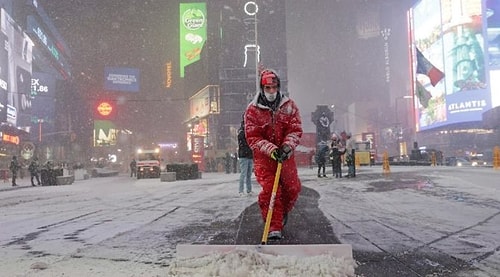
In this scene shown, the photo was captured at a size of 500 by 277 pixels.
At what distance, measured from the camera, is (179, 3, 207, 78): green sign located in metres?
81.0

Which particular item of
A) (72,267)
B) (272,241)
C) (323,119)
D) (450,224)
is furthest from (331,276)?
(323,119)

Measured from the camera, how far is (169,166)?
19734 mm

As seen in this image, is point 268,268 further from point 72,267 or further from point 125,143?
point 125,143

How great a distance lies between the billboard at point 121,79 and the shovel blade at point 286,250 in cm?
8849

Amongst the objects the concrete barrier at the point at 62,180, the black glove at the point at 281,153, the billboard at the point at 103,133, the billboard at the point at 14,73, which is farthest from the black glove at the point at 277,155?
the billboard at the point at 103,133

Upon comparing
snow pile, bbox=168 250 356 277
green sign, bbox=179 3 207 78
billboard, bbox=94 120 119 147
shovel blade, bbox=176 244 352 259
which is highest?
green sign, bbox=179 3 207 78

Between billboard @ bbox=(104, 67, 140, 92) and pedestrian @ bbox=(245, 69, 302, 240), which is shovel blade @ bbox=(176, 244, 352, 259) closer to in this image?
pedestrian @ bbox=(245, 69, 302, 240)

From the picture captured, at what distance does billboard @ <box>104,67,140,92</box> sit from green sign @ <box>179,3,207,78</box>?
13459 mm

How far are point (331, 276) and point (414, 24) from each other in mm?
69065

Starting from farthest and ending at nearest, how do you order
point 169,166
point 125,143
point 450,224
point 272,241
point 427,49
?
point 125,143 → point 427,49 → point 169,166 → point 450,224 → point 272,241

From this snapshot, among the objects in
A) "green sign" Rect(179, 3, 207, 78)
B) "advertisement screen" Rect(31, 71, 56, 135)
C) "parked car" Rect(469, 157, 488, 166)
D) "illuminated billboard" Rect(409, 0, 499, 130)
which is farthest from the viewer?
"green sign" Rect(179, 3, 207, 78)

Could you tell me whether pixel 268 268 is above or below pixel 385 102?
below

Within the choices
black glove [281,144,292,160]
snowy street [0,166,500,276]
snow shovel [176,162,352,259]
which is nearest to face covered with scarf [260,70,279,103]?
black glove [281,144,292,160]

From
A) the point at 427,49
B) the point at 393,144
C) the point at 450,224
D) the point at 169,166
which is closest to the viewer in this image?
the point at 450,224
